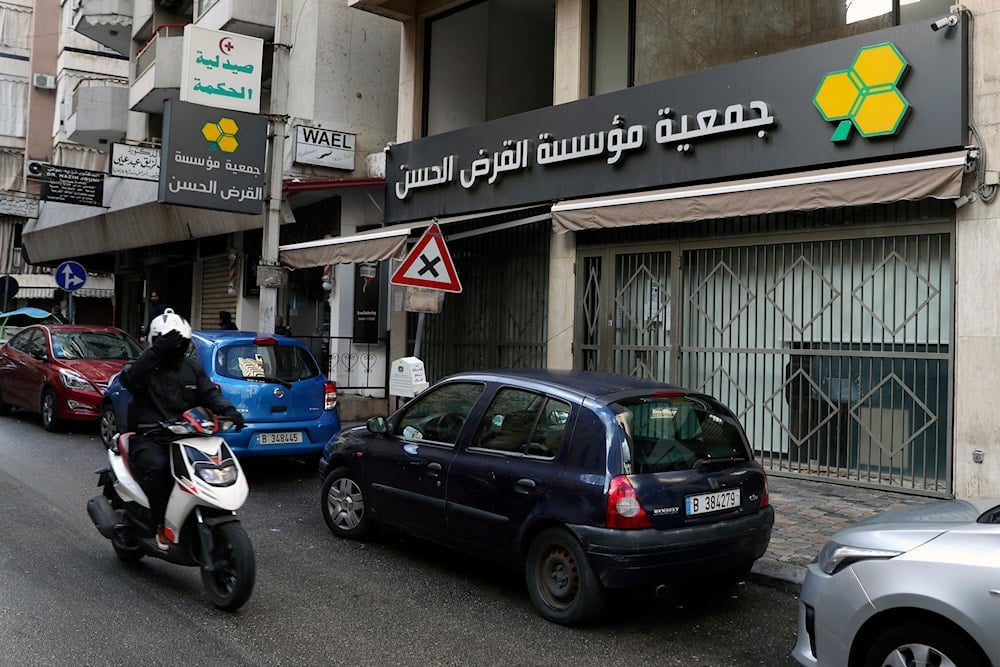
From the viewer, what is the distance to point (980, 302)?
24.6 feet

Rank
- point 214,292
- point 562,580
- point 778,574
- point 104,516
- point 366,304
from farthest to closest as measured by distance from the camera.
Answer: point 214,292
point 366,304
point 778,574
point 104,516
point 562,580

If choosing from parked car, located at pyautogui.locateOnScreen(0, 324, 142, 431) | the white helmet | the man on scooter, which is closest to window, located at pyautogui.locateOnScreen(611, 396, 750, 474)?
the man on scooter

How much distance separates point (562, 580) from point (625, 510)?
65cm

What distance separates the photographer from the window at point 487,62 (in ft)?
47.6

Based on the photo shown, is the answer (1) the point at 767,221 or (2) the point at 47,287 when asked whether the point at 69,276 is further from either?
(2) the point at 47,287

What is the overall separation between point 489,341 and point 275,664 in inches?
359

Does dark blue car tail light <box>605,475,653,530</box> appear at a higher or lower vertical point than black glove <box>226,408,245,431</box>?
lower

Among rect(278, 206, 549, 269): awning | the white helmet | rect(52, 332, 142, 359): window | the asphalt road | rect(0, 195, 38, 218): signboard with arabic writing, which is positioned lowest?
the asphalt road

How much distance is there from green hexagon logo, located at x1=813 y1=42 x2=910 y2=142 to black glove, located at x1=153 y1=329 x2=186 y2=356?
6.56 meters

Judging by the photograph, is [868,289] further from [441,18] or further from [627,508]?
[441,18]

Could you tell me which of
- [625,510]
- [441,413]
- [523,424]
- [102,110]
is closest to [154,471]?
[441,413]

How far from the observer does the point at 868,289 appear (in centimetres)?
856

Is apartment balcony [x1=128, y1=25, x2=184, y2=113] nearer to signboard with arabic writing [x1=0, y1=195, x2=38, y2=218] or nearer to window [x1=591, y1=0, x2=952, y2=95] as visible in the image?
window [x1=591, y1=0, x2=952, y2=95]

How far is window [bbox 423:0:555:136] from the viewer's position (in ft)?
47.6
